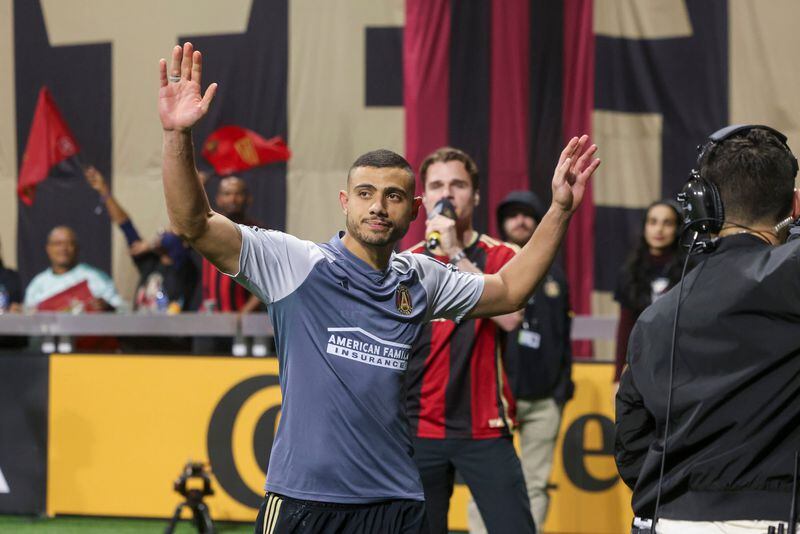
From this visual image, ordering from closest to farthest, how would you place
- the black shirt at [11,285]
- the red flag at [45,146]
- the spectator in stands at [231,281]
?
the spectator in stands at [231,281] → the black shirt at [11,285] → the red flag at [45,146]

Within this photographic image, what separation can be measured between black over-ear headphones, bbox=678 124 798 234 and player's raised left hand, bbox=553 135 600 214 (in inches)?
34.2

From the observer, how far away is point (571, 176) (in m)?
3.83

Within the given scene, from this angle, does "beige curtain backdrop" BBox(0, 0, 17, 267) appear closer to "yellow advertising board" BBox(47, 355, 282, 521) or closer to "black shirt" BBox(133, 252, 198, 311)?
Answer: "black shirt" BBox(133, 252, 198, 311)

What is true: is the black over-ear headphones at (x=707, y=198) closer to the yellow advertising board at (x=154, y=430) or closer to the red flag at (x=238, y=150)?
the yellow advertising board at (x=154, y=430)

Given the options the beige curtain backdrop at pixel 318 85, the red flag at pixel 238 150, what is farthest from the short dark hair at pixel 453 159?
the beige curtain backdrop at pixel 318 85

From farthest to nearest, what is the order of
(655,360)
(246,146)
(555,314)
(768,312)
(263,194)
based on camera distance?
(263,194) → (246,146) → (555,314) → (655,360) → (768,312)

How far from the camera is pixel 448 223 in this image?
516 centimetres

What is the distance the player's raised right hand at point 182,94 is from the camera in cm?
327

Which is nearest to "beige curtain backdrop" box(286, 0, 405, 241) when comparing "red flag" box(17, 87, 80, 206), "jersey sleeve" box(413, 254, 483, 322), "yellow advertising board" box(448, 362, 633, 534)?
"red flag" box(17, 87, 80, 206)

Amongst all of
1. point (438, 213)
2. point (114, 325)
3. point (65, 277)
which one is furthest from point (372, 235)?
point (65, 277)

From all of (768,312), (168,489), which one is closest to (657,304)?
(768,312)

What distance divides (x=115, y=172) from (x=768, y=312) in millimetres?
10345

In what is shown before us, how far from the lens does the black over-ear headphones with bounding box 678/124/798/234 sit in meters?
2.85

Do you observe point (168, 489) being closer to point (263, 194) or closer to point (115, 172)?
point (263, 194)
